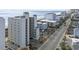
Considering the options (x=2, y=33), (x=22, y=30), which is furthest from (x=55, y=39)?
(x=2, y=33)

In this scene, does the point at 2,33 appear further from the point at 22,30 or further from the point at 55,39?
the point at 55,39

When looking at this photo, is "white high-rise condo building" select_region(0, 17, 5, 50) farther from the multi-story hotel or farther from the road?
the road

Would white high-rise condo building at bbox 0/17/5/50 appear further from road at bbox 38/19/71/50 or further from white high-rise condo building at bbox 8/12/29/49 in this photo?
road at bbox 38/19/71/50

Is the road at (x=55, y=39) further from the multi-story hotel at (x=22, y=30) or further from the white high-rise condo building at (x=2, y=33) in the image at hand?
the white high-rise condo building at (x=2, y=33)

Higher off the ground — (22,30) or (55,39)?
(22,30)

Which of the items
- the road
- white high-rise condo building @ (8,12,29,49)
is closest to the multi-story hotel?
white high-rise condo building @ (8,12,29,49)

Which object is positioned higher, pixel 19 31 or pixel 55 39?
pixel 19 31

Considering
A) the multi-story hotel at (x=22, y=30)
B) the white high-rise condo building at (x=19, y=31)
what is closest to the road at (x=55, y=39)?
the multi-story hotel at (x=22, y=30)

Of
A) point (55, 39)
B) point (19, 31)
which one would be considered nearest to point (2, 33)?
point (19, 31)
